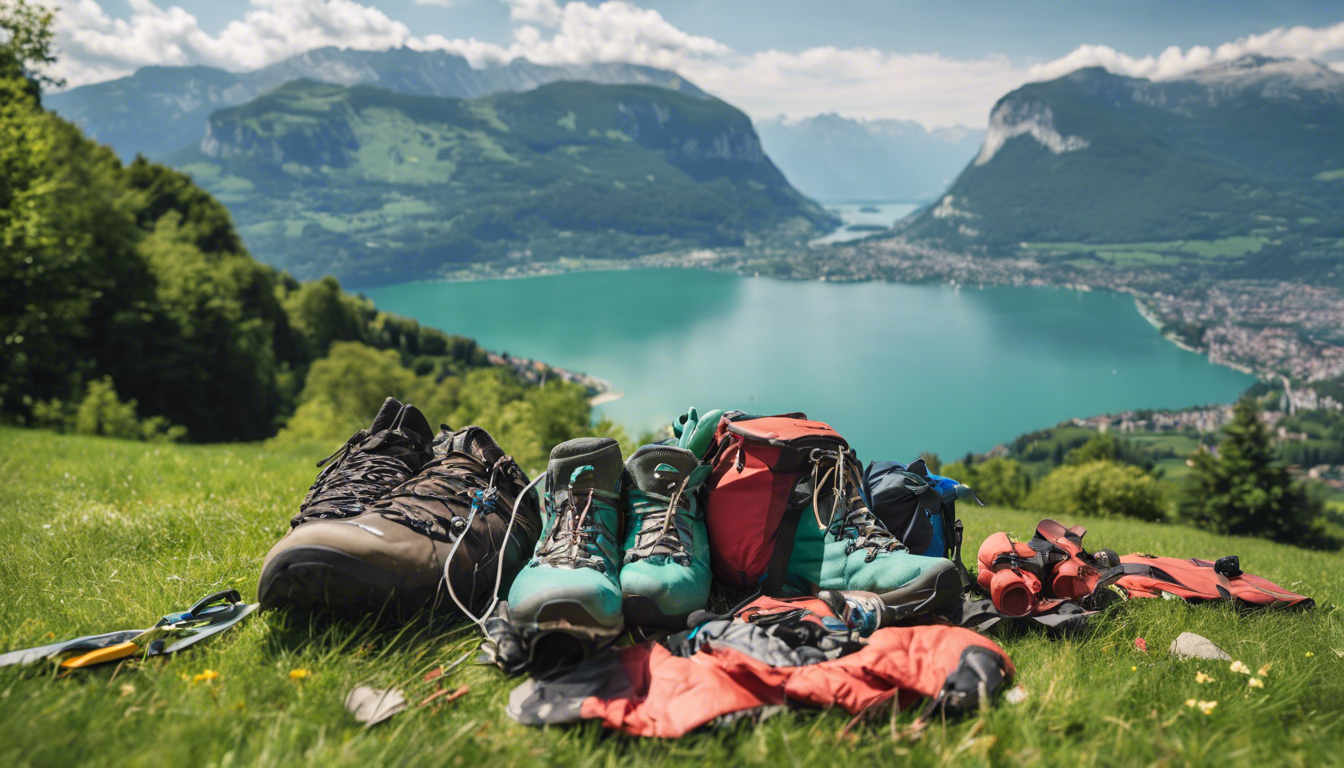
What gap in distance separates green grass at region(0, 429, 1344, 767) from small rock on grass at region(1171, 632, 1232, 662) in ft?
0.24

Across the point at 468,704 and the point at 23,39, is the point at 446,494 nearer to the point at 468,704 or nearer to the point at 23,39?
the point at 468,704

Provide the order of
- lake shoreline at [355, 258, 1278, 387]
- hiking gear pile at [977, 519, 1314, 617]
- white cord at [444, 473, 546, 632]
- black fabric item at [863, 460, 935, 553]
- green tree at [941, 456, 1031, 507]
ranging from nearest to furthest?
1. white cord at [444, 473, 546, 632]
2. hiking gear pile at [977, 519, 1314, 617]
3. black fabric item at [863, 460, 935, 553]
4. green tree at [941, 456, 1031, 507]
5. lake shoreline at [355, 258, 1278, 387]

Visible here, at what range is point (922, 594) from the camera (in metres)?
2.51

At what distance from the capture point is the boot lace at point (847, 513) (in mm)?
2773

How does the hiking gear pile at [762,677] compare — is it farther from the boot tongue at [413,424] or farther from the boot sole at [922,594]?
the boot tongue at [413,424]

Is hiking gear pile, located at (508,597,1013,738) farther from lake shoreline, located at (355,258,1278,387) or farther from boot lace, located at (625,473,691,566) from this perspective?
lake shoreline, located at (355,258,1278,387)

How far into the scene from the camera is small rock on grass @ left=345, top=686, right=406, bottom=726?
6.13 ft

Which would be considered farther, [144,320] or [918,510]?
[144,320]

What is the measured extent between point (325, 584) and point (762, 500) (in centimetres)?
173

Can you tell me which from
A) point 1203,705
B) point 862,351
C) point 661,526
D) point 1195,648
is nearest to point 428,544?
point 661,526

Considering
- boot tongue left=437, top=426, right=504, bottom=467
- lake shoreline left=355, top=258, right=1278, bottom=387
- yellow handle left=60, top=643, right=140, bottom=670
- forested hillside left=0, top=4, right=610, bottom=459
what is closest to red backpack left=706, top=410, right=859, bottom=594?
boot tongue left=437, top=426, right=504, bottom=467

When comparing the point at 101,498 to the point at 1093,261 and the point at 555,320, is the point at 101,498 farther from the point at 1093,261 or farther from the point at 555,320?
the point at 1093,261

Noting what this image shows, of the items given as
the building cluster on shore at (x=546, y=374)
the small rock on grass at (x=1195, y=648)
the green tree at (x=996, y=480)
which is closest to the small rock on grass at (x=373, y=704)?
the small rock on grass at (x=1195, y=648)

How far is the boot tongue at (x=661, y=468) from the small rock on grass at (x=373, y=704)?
122 centimetres
